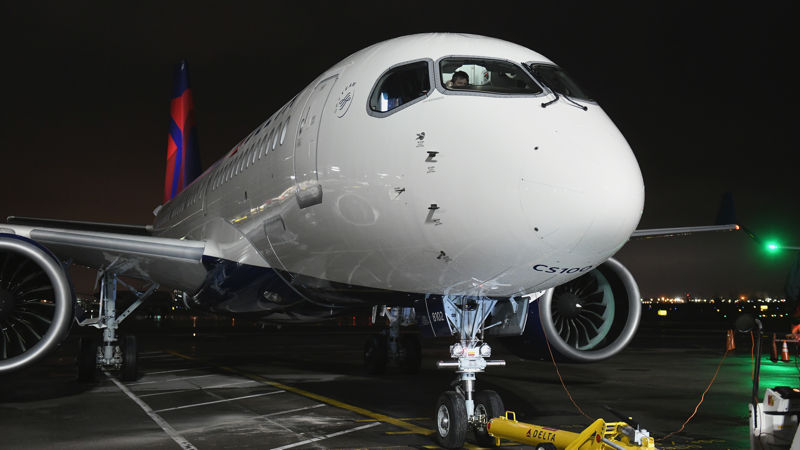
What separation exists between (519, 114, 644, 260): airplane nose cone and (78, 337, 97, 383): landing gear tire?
937 centimetres

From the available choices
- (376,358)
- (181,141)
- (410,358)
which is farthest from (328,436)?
(181,141)

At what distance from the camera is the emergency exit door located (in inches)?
265

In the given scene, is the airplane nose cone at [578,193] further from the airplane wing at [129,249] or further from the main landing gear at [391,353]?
the main landing gear at [391,353]

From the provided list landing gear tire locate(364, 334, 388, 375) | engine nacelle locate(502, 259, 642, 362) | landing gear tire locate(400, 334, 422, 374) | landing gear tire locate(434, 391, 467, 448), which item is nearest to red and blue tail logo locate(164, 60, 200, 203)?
landing gear tire locate(364, 334, 388, 375)

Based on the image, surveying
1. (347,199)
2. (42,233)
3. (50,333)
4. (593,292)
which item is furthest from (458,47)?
(42,233)

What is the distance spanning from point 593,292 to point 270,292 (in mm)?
3962

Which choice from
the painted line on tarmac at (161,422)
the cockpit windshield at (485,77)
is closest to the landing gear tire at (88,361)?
the painted line on tarmac at (161,422)

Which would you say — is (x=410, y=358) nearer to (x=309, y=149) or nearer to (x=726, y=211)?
(x=309, y=149)

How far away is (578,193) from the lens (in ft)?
16.8

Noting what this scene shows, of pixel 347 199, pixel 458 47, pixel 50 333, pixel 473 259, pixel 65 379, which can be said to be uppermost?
pixel 458 47

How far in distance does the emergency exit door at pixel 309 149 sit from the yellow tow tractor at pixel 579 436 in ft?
8.20

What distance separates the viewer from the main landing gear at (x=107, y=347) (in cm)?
1221

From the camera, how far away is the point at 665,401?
1014 cm

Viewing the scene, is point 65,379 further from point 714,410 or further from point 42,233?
point 714,410
